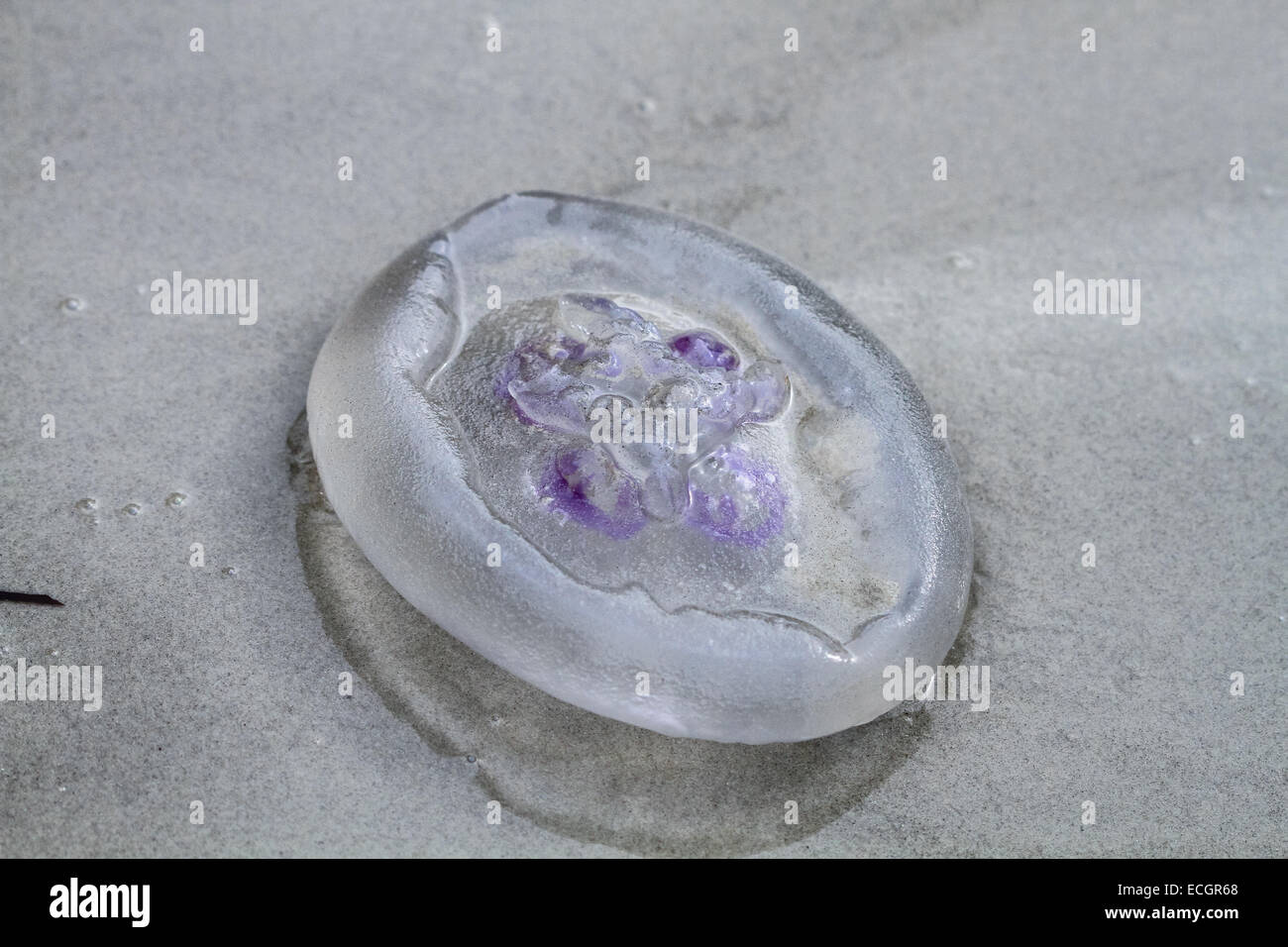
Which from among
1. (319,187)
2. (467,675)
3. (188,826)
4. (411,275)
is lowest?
(188,826)

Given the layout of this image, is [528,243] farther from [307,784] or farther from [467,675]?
[307,784]

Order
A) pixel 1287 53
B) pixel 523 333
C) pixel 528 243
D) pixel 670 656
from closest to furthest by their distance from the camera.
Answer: pixel 670 656, pixel 523 333, pixel 528 243, pixel 1287 53

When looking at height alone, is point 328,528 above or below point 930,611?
above

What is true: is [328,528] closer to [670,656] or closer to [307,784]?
[307,784]

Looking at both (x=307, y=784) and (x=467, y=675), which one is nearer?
(x=307, y=784)

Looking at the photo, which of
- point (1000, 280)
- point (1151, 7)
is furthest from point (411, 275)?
point (1151, 7)

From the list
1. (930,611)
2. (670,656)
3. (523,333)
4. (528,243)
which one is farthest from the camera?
(528,243)

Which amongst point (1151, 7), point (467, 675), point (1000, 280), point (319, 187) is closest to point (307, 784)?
point (467, 675)
